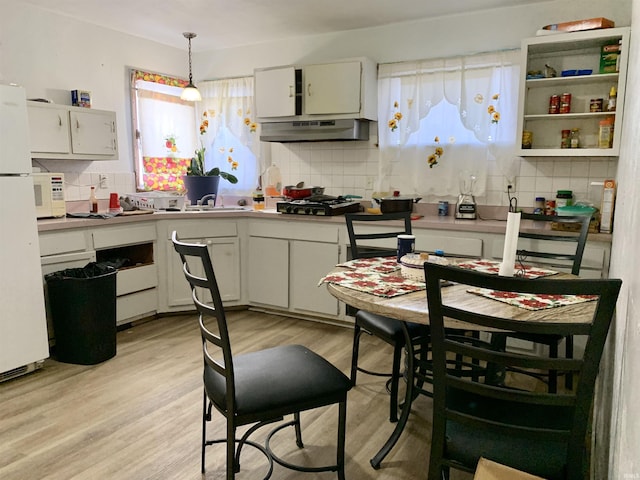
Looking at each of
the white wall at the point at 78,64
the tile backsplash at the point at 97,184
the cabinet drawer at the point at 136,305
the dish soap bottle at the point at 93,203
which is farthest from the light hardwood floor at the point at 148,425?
the white wall at the point at 78,64

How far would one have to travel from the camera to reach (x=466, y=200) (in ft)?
11.9

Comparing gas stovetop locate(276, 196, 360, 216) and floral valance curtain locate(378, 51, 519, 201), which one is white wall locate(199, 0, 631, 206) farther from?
gas stovetop locate(276, 196, 360, 216)

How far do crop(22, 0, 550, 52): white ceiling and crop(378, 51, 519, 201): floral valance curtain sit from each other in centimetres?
38

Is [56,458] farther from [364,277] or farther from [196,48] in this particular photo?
[196,48]

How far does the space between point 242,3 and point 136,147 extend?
1709mm

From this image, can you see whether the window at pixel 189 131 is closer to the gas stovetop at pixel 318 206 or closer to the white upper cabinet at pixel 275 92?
the white upper cabinet at pixel 275 92

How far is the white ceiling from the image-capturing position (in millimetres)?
3393

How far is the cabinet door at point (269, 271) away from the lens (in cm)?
383

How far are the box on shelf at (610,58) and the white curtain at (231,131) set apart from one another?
2.85 meters

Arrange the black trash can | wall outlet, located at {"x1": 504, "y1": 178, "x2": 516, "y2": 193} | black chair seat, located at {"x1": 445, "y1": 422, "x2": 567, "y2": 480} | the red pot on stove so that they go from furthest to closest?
the red pot on stove < wall outlet, located at {"x1": 504, "y1": 178, "x2": 516, "y2": 193} < the black trash can < black chair seat, located at {"x1": 445, "y1": 422, "x2": 567, "y2": 480}

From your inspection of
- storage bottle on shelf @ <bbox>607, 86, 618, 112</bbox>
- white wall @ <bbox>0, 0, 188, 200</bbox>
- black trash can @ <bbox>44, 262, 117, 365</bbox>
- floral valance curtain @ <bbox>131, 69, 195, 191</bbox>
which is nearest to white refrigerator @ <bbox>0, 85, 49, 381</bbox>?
black trash can @ <bbox>44, 262, 117, 365</bbox>

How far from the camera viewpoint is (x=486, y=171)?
3600 mm

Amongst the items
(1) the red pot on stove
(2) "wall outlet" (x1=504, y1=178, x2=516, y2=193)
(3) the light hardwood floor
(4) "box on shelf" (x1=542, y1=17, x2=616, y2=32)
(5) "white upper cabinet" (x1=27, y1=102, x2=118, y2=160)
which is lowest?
(3) the light hardwood floor

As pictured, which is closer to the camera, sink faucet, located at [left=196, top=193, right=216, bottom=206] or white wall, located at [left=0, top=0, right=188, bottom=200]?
white wall, located at [left=0, top=0, right=188, bottom=200]
